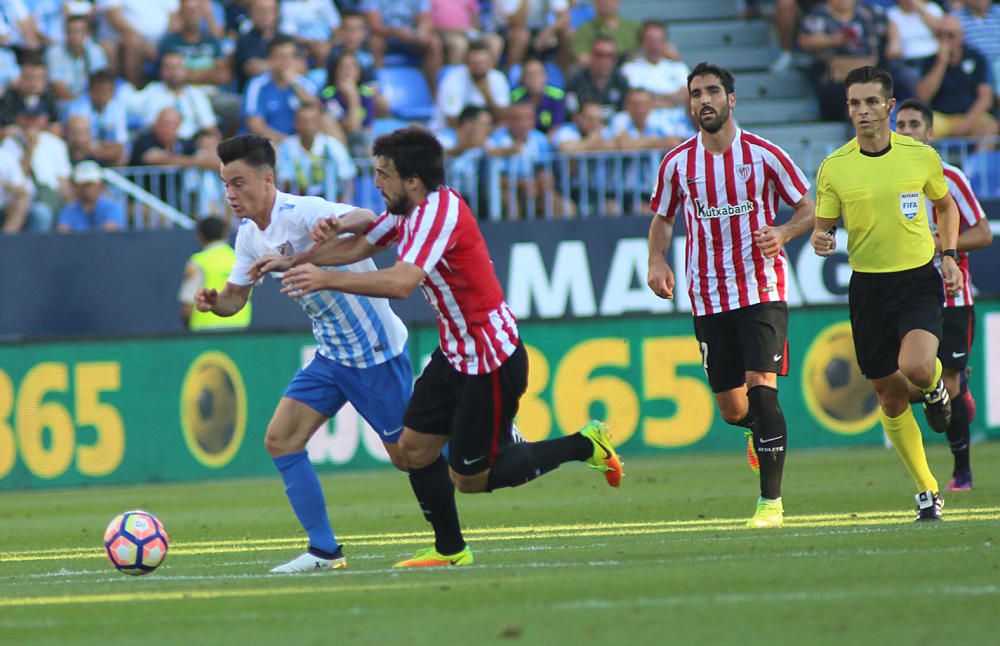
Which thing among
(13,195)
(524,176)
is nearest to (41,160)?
(13,195)

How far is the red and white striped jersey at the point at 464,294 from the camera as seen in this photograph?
7.66 meters

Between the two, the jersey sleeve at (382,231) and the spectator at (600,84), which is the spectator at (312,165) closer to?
the spectator at (600,84)

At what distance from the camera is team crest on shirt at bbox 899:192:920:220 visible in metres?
9.12

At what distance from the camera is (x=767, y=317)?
952 cm

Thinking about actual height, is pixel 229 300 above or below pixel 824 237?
below

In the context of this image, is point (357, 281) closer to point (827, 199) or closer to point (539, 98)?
point (827, 199)

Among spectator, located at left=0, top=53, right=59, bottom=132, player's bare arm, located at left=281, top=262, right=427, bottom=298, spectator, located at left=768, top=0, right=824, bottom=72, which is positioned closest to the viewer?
player's bare arm, located at left=281, top=262, right=427, bottom=298

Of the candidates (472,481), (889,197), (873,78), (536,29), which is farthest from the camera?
(536,29)

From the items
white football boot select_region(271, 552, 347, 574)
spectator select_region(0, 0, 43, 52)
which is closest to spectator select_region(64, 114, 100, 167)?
spectator select_region(0, 0, 43, 52)

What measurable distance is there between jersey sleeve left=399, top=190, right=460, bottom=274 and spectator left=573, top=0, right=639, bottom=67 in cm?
1255

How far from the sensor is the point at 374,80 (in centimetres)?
1928

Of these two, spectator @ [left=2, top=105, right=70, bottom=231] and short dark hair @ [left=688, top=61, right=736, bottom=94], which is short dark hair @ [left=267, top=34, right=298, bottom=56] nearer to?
spectator @ [left=2, top=105, right=70, bottom=231]

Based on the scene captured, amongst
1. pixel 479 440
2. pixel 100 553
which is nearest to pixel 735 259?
pixel 479 440

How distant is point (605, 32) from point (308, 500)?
12799 mm
